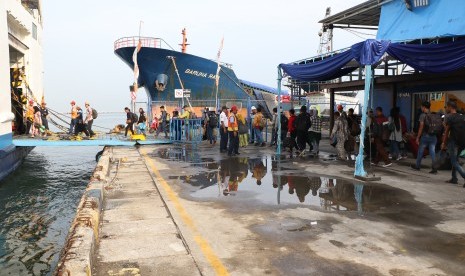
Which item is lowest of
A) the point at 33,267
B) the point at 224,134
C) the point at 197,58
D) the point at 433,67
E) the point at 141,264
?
the point at 33,267

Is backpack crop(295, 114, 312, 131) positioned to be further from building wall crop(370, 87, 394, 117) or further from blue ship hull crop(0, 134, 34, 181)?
blue ship hull crop(0, 134, 34, 181)

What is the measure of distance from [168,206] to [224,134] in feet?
25.1

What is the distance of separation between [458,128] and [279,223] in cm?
476

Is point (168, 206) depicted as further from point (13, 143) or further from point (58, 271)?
point (13, 143)

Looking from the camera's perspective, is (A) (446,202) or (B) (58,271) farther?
(A) (446,202)

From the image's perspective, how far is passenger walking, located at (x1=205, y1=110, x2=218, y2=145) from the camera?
1643 centimetres

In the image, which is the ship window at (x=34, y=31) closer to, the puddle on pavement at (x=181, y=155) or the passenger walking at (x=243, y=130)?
the puddle on pavement at (x=181, y=155)

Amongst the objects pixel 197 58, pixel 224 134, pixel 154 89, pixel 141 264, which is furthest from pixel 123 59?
pixel 141 264

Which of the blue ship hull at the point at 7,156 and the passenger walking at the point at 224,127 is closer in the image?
the blue ship hull at the point at 7,156

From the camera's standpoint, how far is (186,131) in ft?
57.1

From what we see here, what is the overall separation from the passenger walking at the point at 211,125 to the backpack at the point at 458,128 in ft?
32.1

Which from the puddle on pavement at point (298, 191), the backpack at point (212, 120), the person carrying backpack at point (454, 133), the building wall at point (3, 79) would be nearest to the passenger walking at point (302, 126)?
the puddle on pavement at point (298, 191)

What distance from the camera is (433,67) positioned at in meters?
8.49

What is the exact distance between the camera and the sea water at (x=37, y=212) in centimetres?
678
